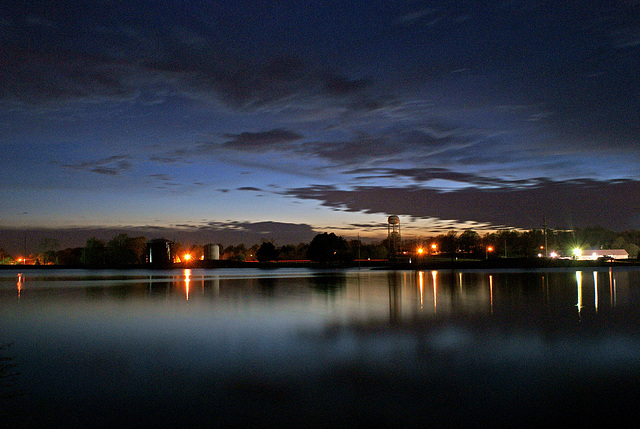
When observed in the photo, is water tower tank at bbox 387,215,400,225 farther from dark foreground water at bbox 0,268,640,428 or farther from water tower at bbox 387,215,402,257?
dark foreground water at bbox 0,268,640,428

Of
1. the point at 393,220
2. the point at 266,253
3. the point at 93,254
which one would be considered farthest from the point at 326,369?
the point at 93,254

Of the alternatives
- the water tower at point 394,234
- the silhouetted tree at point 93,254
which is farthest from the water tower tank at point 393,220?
the silhouetted tree at point 93,254

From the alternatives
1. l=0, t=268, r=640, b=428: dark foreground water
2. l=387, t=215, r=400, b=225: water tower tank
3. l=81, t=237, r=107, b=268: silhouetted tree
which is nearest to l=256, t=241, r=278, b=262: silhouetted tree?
l=387, t=215, r=400, b=225: water tower tank

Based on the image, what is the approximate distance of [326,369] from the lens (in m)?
11.4

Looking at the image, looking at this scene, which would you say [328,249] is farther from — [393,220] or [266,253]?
[266,253]

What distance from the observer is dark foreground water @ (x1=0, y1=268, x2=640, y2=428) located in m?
8.23

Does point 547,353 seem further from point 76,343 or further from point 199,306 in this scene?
point 199,306

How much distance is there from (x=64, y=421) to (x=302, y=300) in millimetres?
21427

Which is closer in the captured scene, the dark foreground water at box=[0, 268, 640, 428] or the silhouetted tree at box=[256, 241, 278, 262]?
the dark foreground water at box=[0, 268, 640, 428]

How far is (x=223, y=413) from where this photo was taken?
834 centimetres

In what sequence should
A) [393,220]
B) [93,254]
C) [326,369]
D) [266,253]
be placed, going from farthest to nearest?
[93,254] < [266,253] < [393,220] < [326,369]

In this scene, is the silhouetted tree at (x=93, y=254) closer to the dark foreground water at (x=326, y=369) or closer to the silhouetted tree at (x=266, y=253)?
the silhouetted tree at (x=266, y=253)

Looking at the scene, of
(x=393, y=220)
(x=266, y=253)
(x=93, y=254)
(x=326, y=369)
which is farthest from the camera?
(x=93, y=254)

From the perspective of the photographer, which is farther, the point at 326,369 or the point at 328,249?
the point at 328,249
